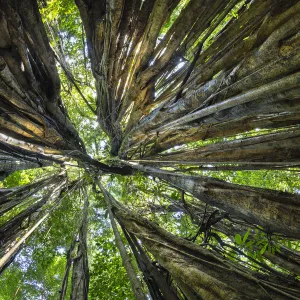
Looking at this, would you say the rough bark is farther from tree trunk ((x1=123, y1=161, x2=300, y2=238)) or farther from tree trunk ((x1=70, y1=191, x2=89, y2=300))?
tree trunk ((x1=70, y1=191, x2=89, y2=300))

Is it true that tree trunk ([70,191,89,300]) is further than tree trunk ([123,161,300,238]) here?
Yes

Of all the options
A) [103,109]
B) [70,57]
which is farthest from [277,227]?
[70,57]

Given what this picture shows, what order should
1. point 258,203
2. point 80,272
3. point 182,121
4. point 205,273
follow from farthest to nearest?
point 80,272
point 182,121
point 258,203
point 205,273

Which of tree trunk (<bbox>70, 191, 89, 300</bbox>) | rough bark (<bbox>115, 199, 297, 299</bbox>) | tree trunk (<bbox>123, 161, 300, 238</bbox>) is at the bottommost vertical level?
tree trunk (<bbox>70, 191, 89, 300</bbox>)

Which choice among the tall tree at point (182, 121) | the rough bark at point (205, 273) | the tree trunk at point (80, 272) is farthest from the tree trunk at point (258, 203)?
the tree trunk at point (80, 272)

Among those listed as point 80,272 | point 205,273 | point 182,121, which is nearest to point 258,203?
point 205,273

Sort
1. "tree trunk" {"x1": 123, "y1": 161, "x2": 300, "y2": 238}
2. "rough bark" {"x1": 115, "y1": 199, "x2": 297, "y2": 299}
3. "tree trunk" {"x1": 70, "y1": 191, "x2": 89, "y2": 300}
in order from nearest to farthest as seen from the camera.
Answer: "rough bark" {"x1": 115, "y1": 199, "x2": 297, "y2": 299} → "tree trunk" {"x1": 123, "y1": 161, "x2": 300, "y2": 238} → "tree trunk" {"x1": 70, "y1": 191, "x2": 89, "y2": 300}

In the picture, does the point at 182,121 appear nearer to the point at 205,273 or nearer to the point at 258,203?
the point at 258,203

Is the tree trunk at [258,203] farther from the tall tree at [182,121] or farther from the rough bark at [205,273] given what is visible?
the rough bark at [205,273]

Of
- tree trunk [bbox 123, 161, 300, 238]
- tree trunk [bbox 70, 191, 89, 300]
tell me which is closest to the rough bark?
tree trunk [bbox 123, 161, 300, 238]

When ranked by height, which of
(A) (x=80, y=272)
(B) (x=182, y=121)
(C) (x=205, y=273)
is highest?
(B) (x=182, y=121)

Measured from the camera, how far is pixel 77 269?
8.50 ft

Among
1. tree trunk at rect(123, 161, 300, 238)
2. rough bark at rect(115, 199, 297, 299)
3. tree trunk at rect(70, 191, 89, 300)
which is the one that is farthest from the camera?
tree trunk at rect(70, 191, 89, 300)

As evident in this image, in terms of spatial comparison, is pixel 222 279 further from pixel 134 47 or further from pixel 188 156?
pixel 134 47
